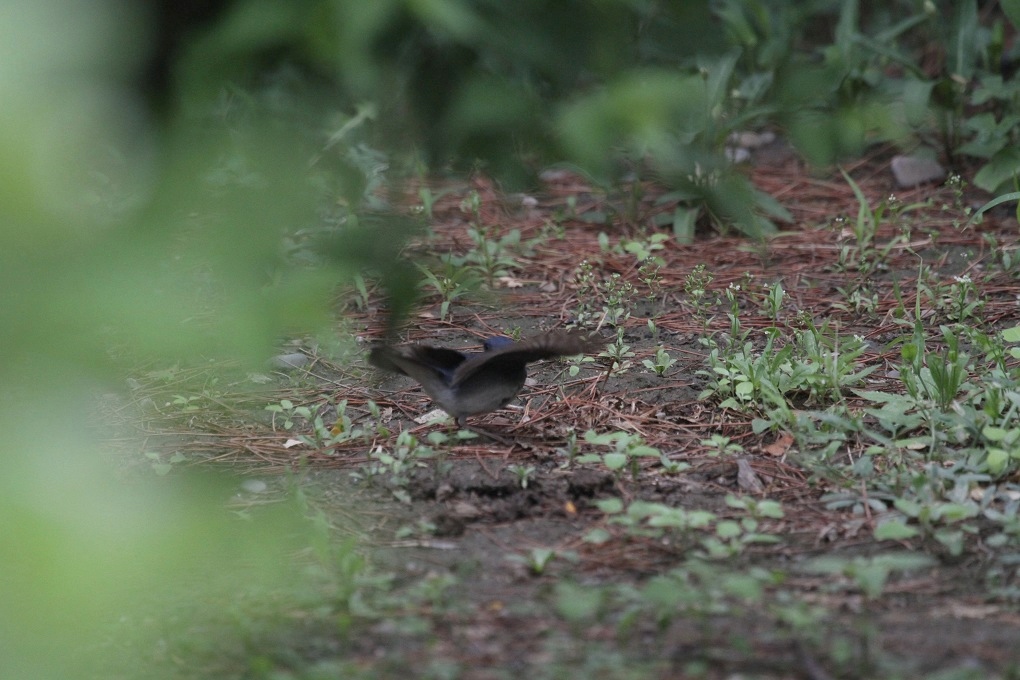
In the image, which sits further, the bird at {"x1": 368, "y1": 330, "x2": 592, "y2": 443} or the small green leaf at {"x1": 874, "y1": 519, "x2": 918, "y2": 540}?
the bird at {"x1": 368, "y1": 330, "x2": 592, "y2": 443}

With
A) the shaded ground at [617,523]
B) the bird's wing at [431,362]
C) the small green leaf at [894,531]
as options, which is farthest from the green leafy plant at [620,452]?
the small green leaf at [894,531]

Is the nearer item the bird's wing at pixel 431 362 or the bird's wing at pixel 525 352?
the bird's wing at pixel 525 352

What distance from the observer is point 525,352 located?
3.13 metres

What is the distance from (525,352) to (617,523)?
579 mm

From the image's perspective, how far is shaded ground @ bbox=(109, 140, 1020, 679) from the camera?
7.05 feet

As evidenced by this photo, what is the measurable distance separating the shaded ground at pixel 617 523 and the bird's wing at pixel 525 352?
0.28 metres

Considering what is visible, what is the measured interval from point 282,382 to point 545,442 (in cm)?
108

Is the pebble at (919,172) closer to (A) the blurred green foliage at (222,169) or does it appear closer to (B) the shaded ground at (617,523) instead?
(B) the shaded ground at (617,523)

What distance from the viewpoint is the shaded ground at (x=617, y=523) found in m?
2.15

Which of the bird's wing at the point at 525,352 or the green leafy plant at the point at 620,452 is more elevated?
the bird's wing at the point at 525,352

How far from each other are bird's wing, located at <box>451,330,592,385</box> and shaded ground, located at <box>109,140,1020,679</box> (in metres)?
0.28

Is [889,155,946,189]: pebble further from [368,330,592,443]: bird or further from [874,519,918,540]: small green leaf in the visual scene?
[874,519,918,540]: small green leaf

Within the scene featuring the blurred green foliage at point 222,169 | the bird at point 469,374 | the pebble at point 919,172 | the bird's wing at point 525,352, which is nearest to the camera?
the blurred green foliage at point 222,169

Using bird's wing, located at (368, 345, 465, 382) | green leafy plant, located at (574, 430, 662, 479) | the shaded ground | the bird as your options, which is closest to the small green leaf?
the shaded ground
